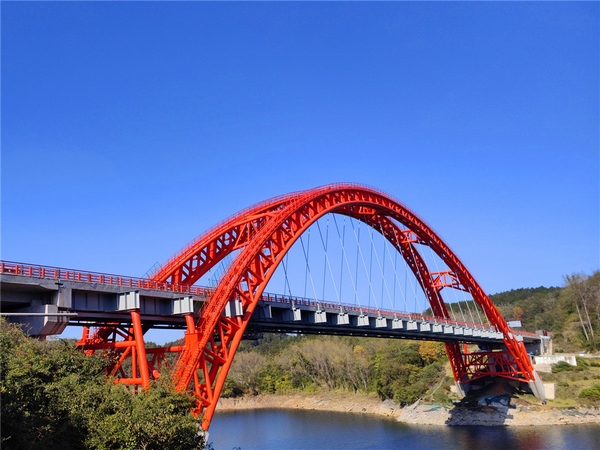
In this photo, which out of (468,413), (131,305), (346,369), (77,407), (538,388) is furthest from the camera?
(346,369)

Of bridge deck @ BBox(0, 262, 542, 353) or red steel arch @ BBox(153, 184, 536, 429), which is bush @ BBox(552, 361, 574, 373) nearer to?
red steel arch @ BBox(153, 184, 536, 429)

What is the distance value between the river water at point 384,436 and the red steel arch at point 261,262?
10.5 metres

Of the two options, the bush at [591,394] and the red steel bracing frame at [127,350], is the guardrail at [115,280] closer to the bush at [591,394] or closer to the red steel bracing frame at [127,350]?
the red steel bracing frame at [127,350]

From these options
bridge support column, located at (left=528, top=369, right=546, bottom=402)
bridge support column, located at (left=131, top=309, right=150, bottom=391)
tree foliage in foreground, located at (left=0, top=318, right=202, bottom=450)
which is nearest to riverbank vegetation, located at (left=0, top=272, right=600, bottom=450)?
tree foliage in foreground, located at (left=0, top=318, right=202, bottom=450)

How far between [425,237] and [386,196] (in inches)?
305

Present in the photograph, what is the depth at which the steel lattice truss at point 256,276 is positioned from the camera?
27.8 meters

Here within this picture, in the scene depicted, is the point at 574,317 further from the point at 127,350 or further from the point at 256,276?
the point at 127,350

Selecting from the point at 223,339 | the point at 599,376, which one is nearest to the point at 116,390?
the point at 223,339

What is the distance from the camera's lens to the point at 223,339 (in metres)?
30.8

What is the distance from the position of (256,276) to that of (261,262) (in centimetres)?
100

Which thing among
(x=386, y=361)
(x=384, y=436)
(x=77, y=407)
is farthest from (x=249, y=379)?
(x=77, y=407)

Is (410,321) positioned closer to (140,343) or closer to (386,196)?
(386,196)

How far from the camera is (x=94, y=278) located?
1017 inches

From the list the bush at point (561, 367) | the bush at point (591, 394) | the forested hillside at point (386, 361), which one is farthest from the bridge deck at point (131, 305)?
the forested hillside at point (386, 361)
